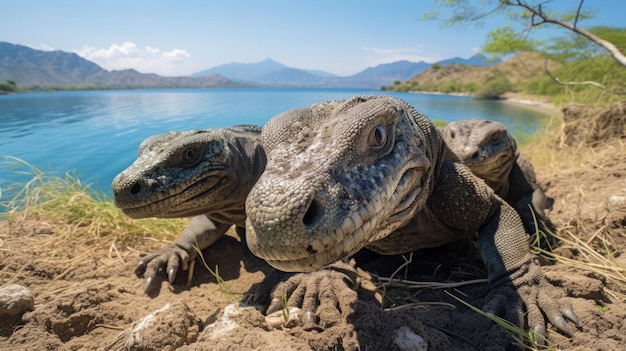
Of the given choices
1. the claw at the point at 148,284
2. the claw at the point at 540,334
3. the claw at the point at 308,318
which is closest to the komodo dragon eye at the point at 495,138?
the claw at the point at 540,334

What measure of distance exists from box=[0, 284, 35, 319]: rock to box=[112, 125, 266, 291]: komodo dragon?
0.85 m

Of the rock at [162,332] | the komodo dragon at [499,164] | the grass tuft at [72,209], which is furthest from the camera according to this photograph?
the grass tuft at [72,209]

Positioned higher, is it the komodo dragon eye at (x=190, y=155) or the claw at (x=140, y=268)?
the komodo dragon eye at (x=190, y=155)

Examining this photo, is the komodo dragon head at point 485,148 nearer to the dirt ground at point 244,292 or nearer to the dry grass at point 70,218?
the dirt ground at point 244,292

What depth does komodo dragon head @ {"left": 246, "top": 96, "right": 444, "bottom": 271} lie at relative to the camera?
1.47 meters

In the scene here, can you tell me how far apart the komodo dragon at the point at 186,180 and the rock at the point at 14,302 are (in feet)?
2.78

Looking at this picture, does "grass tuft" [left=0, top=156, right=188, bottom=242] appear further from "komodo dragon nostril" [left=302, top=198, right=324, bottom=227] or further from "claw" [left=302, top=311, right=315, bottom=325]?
"komodo dragon nostril" [left=302, top=198, right=324, bottom=227]

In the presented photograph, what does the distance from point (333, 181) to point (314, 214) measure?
19 cm

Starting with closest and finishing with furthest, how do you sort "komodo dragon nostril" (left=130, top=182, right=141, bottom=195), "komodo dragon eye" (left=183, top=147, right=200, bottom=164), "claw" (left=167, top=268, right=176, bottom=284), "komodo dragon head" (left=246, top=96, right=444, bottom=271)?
1. "komodo dragon head" (left=246, top=96, right=444, bottom=271)
2. "komodo dragon nostril" (left=130, top=182, right=141, bottom=195)
3. "komodo dragon eye" (left=183, top=147, right=200, bottom=164)
4. "claw" (left=167, top=268, right=176, bottom=284)

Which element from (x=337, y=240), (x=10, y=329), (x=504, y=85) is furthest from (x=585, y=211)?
(x=504, y=85)

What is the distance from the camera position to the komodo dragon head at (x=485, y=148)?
167 inches

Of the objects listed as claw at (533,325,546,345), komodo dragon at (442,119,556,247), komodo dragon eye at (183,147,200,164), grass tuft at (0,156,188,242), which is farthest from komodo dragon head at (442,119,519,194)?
grass tuft at (0,156,188,242)

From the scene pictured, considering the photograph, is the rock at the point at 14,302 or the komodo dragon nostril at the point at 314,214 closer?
the komodo dragon nostril at the point at 314,214

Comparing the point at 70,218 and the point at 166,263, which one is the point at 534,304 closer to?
the point at 166,263
